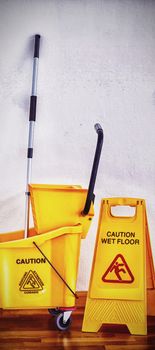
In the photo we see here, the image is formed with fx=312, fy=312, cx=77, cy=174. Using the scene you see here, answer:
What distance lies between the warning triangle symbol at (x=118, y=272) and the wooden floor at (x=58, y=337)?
254 mm

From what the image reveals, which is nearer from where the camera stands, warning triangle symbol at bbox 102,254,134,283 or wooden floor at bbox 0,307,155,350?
wooden floor at bbox 0,307,155,350

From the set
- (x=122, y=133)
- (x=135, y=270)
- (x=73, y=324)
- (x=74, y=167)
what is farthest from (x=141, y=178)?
(x=73, y=324)

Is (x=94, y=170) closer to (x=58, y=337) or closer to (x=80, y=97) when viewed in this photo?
(x=80, y=97)

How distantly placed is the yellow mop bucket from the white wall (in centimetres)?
42

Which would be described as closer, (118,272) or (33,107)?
(118,272)

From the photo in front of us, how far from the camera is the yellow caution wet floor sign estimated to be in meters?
1.50

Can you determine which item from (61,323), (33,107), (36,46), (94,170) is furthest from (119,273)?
(36,46)

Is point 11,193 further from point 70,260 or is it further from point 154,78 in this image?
point 154,78

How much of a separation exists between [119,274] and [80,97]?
101 centimetres

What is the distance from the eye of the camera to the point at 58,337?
1.46m

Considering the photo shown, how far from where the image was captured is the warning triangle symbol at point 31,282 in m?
1.42

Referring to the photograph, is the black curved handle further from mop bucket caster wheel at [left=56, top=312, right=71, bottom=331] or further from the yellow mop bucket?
mop bucket caster wheel at [left=56, top=312, right=71, bottom=331]

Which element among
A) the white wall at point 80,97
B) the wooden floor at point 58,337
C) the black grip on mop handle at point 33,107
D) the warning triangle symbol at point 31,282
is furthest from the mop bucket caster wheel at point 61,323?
the black grip on mop handle at point 33,107

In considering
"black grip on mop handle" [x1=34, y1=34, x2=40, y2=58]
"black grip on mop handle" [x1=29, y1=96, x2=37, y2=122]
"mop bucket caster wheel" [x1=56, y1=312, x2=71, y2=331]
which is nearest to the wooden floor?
"mop bucket caster wheel" [x1=56, y1=312, x2=71, y2=331]
